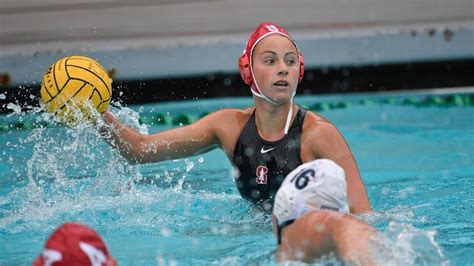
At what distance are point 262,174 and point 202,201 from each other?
32.8 inches

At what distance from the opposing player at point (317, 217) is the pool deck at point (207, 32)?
5.70m

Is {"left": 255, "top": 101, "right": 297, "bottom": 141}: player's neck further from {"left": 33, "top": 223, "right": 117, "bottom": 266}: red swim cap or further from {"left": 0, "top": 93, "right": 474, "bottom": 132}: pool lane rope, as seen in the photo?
{"left": 0, "top": 93, "right": 474, "bottom": 132}: pool lane rope

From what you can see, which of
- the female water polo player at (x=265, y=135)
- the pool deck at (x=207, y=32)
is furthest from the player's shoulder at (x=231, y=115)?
the pool deck at (x=207, y=32)

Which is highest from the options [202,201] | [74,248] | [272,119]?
[272,119]

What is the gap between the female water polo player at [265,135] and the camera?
377 centimetres

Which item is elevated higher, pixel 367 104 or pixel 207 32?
pixel 207 32

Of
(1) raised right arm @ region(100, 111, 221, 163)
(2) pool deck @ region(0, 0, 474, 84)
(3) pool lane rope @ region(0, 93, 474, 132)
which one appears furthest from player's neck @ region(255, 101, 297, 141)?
(2) pool deck @ region(0, 0, 474, 84)

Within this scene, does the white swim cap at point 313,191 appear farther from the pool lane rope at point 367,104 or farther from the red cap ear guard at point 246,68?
the pool lane rope at point 367,104

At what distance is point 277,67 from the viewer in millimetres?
3760

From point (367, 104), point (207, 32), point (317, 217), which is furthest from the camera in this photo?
point (207, 32)

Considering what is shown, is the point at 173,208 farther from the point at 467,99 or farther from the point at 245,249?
the point at 467,99

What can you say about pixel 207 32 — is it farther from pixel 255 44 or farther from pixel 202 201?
pixel 255 44

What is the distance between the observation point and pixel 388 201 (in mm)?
4723

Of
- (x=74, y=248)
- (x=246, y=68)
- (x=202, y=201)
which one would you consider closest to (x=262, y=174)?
(x=246, y=68)
